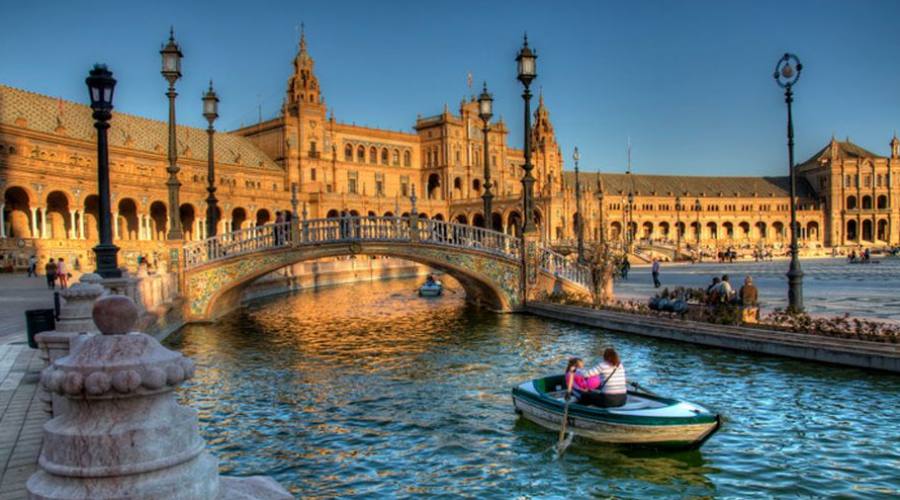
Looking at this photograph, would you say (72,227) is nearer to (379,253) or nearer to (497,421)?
(379,253)

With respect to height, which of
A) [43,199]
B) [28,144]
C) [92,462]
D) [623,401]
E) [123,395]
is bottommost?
[623,401]

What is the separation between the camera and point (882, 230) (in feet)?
440

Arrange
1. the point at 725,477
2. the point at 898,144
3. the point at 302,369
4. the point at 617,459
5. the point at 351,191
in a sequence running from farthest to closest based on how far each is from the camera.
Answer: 1. the point at 898,144
2. the point at 351,191
3. the point at 302,369
4. the point at 617,459
5. the point at 725,477

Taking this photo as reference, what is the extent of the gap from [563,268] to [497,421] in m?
16.3

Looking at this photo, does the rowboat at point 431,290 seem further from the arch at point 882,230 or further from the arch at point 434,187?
the arch at point 882,230

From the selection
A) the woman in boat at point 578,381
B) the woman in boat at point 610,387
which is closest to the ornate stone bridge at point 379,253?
the woman in boat at point 578,381

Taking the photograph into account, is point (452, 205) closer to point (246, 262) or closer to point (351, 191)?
point (351, 191)

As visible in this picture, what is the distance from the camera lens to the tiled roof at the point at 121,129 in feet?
203

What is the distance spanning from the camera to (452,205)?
101875 millimetres

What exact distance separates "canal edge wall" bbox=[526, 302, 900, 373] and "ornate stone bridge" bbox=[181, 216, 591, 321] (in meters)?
3.43

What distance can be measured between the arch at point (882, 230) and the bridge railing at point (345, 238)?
128 meters

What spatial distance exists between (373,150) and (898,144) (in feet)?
317

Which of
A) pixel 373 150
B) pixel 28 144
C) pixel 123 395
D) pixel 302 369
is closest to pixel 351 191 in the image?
pixel 373 150

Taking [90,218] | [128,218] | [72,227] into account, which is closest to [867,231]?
[128,218]
